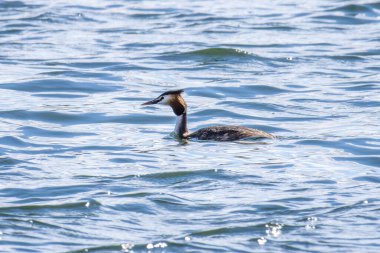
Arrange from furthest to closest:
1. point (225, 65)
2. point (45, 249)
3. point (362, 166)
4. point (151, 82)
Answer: point (225, 65)
point (151, 82)
point (362, 166)
point (45, 249)

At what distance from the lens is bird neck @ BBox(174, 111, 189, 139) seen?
15833 mm

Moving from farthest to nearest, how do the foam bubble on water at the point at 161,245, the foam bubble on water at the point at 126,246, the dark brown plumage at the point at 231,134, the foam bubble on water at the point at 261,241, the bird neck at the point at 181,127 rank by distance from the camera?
the bird neck at the point at 181,127, the dark brown plumage at the point at 231,134, the foam bubble on water at the point at 261,241, the foam bubble on water at the point at 161,245, the foam bubble on water at the point at 126,246

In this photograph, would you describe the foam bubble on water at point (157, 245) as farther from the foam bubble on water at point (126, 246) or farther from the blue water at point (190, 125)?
the foam bubble on water at point (126, 246)

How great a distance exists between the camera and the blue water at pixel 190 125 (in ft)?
36.0

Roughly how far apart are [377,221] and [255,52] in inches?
486

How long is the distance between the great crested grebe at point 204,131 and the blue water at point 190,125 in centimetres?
15

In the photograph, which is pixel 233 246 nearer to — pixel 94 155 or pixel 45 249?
pixel 45 249

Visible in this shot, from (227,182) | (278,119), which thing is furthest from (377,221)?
(278,119)

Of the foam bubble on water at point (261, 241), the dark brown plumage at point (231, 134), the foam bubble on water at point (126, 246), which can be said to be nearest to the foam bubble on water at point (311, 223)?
the foam bubble on water at point (261, 241)

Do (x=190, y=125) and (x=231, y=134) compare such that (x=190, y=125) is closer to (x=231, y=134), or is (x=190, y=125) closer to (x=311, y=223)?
(x=231, y=134)

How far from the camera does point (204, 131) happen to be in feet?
50.8

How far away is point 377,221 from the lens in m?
11.1

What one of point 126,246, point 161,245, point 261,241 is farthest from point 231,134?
point 126,246

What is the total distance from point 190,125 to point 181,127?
1.40 m
